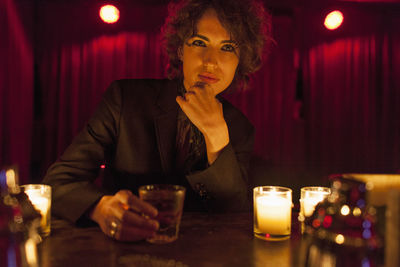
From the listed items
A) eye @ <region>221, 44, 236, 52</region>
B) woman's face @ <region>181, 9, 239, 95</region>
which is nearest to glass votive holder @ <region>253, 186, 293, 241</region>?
woman's face @ <region>181, 9, 239, 95</region>

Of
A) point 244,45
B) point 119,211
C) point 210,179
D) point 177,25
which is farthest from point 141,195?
point 177,25

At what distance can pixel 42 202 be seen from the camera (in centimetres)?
97

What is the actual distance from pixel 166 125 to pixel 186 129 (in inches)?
6.1

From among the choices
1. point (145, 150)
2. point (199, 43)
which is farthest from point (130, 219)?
point (199, 43)

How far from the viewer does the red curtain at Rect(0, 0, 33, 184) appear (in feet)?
11.8

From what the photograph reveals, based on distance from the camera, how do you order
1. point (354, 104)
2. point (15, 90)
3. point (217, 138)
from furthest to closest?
point (354, 104) < point (15, 90) < point (217, 138)

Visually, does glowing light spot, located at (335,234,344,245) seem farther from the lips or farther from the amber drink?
the lips

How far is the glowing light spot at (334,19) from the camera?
5.57m

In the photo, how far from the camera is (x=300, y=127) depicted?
6.01 m

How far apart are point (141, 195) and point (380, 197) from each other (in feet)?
1.98

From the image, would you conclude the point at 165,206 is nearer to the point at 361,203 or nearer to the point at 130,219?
the point at 130,219

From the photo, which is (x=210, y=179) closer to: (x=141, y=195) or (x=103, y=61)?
(x=141, y=195)

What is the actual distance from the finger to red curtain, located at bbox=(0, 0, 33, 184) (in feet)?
9.47

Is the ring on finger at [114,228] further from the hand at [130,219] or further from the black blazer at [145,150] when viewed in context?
the black blazer at [145,150]
